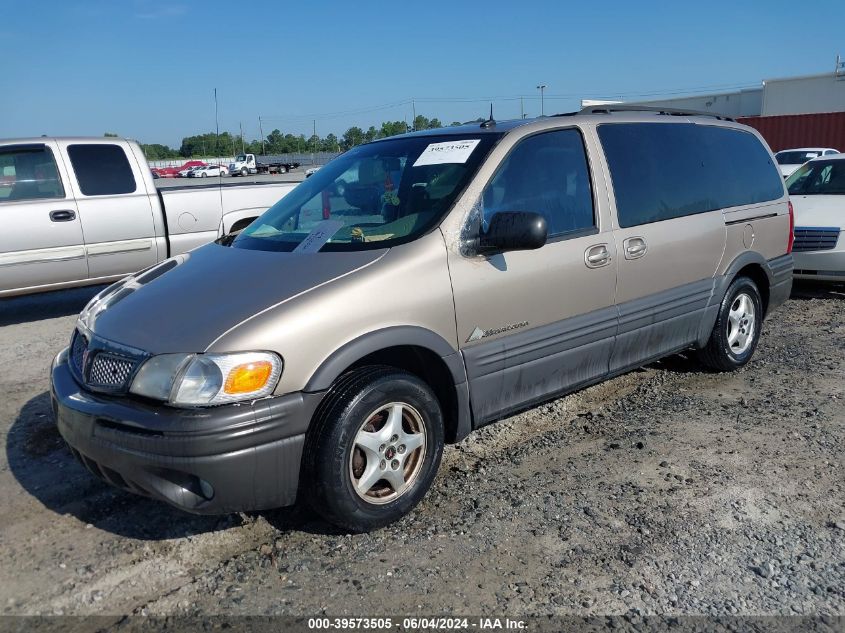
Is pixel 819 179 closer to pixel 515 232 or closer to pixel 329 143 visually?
pixel 515 232

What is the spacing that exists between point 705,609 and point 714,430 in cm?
187

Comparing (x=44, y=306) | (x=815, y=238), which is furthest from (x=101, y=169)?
(x=815, y=238)

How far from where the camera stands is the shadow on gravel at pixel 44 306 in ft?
26.6

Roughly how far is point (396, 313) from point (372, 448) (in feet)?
1.95

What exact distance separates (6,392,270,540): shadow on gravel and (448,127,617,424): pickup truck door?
4.18 ft

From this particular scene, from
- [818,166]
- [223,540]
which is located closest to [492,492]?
[223,540]

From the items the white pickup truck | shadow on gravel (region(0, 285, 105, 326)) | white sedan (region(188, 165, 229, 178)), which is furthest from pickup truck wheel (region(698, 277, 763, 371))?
white sedan (region(188, 165, 229, 178))

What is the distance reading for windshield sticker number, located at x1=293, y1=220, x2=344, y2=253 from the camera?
365cm

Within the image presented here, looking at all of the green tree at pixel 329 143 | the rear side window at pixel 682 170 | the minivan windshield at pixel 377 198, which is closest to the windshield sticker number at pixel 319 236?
the minivan windshield at pixel 377 198

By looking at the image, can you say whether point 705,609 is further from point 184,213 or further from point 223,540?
point 184,213

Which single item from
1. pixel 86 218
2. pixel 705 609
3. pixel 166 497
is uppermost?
pixel 86 218

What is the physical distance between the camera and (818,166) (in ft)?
30.7

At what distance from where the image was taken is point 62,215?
24.8ft

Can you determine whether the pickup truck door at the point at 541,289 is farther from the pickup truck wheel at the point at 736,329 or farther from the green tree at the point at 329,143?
the green tree at the point at 329,143
